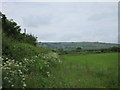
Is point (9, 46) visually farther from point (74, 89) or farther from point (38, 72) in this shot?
point (74, 89)

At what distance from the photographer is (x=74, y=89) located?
255 inches

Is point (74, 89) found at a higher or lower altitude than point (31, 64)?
lower

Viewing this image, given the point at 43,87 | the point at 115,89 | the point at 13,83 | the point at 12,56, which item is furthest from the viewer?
the point at 12,56

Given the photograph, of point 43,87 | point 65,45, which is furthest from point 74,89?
point 65,45

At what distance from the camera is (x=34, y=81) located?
6.52 metres

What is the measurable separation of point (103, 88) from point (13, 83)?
2775 mm

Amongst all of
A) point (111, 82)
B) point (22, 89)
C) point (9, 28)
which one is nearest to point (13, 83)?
point (22, 89)

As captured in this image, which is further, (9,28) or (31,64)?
(9,28)

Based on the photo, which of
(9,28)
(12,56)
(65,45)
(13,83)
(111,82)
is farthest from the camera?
(65,45)

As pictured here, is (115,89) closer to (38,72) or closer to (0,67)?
(38,72)

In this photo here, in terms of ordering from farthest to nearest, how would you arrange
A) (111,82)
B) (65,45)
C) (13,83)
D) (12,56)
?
(65,45) < (12,56) < (111,82) < (13,83)

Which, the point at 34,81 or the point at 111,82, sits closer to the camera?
the point at 34,81

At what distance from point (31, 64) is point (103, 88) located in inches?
107

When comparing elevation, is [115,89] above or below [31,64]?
below
